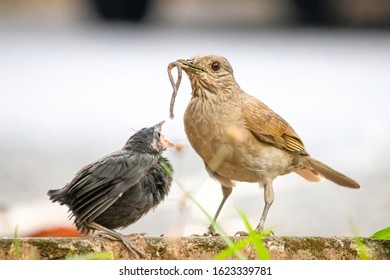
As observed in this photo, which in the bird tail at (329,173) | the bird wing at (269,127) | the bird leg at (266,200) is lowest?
the bird leg at (266,200)

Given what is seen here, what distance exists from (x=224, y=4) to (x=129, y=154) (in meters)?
0.75

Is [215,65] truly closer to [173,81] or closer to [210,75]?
[210,75]

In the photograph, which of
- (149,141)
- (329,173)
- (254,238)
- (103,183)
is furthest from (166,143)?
(329,173)

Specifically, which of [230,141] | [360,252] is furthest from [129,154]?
[360,252]

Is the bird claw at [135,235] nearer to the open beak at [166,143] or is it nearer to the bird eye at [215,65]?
the open beak at [166,143]

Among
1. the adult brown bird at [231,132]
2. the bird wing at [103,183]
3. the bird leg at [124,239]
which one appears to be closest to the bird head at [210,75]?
the adult brown bird at [231,132]

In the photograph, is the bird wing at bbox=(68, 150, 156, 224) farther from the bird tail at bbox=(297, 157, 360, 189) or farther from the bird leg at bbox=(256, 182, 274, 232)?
the bird tail at bbox=(297, 157, 360, 189)

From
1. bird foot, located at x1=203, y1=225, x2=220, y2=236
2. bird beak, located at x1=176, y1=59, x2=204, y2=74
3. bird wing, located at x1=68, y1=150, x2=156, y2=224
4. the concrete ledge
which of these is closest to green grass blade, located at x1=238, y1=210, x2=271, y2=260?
the concrete ledge

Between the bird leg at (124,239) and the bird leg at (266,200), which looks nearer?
the bird leg at (124,239)

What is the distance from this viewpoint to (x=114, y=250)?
5.52ft

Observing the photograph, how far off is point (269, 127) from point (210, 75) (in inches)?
7.1

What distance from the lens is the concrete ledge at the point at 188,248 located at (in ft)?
A: 5.33

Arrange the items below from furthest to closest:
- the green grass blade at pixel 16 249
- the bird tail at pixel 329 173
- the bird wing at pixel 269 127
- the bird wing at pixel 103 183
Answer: the bird tail at pixel 329 173
the bird wing at pixel 269 127
the bird wing at pixel 103 183
the green grass blade at pixel 16 249

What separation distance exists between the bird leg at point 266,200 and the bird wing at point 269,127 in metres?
Answer: 0.11
